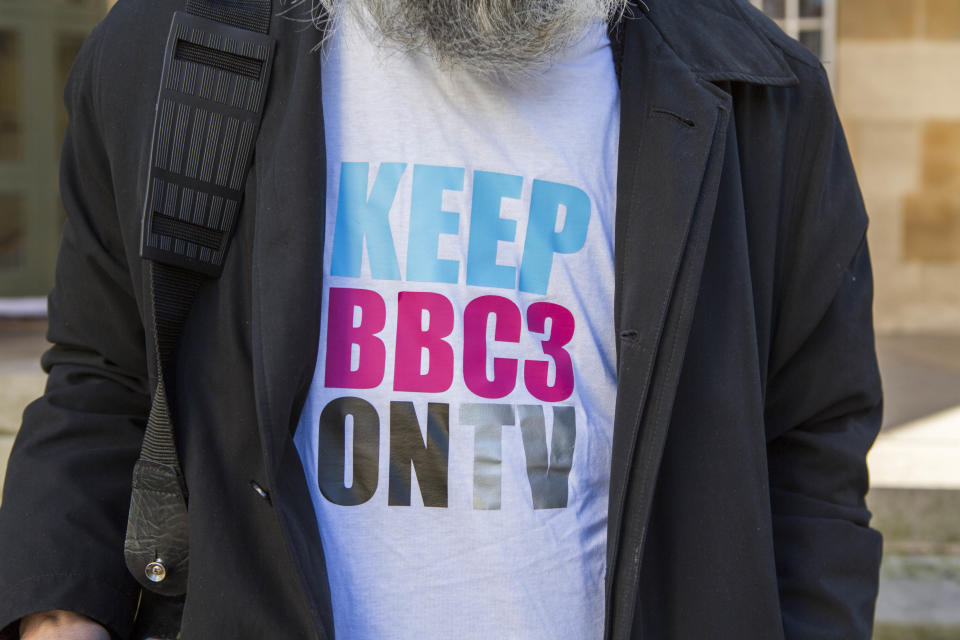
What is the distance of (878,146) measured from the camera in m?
6.66

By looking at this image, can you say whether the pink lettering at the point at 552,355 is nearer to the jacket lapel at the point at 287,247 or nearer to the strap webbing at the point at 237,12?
the jacket lapel at the point at 287,247

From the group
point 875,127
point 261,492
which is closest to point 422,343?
point 261,492

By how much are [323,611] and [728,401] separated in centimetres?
60

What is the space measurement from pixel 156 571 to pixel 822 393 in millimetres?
992

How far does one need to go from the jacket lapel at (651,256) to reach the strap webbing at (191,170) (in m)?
0.53

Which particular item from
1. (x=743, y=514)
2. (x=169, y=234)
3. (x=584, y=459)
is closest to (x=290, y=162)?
(x=169, y=234)

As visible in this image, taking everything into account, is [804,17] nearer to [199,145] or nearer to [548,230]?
[548,230]

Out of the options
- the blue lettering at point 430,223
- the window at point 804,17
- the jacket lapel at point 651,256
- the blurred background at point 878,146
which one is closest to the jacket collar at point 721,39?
the jacket lapel at point 651,256

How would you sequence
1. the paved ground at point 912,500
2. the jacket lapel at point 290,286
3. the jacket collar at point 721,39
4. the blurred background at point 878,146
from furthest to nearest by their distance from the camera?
1. the blurred background at point 878,146
2. the paved ground at point 912,500
3. the jacket collar at point 721,39
4. the jacket lapel at point 290,286

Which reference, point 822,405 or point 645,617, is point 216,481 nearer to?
point 645,617

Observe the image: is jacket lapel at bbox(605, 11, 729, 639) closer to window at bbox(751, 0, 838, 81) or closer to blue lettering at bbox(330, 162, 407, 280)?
blue lettering at bbox(330, 162, 407, 280)

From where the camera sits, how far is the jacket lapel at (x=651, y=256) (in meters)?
1.35

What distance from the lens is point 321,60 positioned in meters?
1.44

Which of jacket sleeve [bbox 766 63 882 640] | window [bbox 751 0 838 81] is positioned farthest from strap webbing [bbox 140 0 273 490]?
window [bbox 751 0 838 81]
